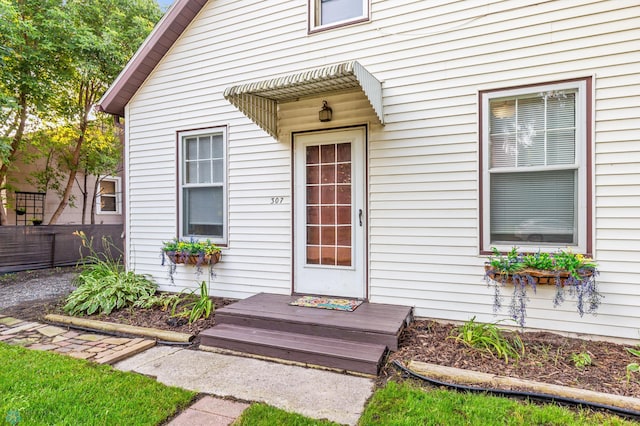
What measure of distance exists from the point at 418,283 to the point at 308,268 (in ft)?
4.49

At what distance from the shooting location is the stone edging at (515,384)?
7.80 ft

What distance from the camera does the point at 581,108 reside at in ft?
11.1

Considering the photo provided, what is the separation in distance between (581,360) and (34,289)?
7934 mm

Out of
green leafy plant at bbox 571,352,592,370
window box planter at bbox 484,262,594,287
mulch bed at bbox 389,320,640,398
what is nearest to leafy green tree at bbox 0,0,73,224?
mulch bed at bbox 389,320,640,398

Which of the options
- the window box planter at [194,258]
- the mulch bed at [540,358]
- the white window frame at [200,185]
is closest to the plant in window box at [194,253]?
the window box planter at [194,258]

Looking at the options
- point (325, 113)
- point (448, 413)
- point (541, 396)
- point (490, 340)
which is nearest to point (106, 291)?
point (325, 113)

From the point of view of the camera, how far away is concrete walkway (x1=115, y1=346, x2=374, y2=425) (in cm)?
250

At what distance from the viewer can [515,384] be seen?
261cm

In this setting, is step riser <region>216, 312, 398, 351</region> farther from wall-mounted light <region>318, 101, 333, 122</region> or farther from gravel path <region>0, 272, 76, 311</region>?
gravel path <region>0, 272, 76, 311</region>

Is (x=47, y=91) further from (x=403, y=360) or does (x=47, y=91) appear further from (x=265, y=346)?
(x=403, y=360)

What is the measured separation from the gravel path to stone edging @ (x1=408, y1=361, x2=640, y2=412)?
578 cm

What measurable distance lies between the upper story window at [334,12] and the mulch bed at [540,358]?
12.0 ft

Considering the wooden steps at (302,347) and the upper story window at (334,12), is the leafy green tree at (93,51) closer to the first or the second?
the upper story window at (334,12)

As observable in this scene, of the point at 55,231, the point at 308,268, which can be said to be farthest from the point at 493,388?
the point at 55,231
